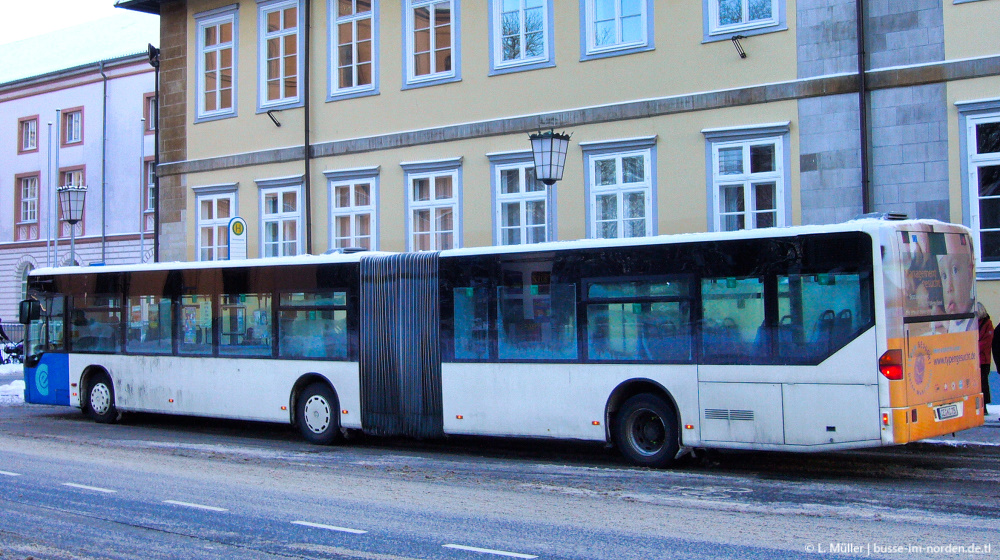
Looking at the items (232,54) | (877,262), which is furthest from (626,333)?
(232,54)

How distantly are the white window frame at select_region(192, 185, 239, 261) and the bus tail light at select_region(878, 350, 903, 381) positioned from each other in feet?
58.3

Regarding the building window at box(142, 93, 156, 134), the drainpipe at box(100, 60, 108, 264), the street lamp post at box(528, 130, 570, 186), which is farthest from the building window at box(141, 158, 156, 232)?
the street lamp post at box(528, 130, 570, 186)

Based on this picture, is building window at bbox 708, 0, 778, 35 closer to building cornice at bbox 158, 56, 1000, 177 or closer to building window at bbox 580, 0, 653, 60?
building cornice at bbox 158, 56, 1000, 177

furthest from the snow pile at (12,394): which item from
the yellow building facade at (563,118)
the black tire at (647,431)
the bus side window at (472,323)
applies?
the black tire at (647,431)

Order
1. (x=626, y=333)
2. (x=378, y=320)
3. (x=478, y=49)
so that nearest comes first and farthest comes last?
(x=626, y=333) < (x=378, y=320) < (x=478, y=49)

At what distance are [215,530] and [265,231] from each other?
54.4 ft

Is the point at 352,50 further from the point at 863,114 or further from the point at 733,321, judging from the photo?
the point at 733,321

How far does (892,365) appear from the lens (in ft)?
33.7

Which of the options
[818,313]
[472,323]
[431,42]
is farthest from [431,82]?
[818,313]

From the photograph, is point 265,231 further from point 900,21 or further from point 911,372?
point 911,372

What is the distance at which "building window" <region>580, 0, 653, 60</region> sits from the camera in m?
19.2

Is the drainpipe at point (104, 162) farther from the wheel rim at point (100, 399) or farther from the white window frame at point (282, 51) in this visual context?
the wheel rim at point (100, 399)

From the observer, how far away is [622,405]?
39.9ft

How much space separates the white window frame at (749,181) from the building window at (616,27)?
2.47m
